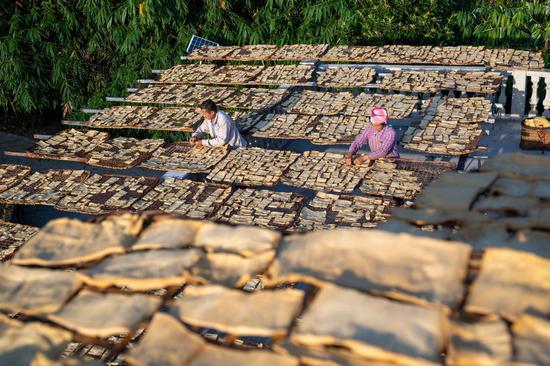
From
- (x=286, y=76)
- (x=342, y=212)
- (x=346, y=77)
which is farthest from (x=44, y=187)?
(x=346, y=77)

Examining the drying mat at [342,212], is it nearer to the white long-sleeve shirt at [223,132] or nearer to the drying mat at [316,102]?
the white long-sleeve shirt at [223,132]

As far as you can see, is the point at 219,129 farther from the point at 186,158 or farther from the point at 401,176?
the point at 401,176

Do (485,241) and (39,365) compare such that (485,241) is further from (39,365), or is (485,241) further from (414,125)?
(414,125)

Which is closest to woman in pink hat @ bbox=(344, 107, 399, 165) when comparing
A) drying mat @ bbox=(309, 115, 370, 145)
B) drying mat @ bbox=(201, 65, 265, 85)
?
drying mat @ bbox=(309, 115, 370, 145)

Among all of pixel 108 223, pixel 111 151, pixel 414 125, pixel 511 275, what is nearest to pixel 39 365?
pixel 108 223


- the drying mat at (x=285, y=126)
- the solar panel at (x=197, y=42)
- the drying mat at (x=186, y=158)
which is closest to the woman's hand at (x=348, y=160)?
the drying mat at (x=285, y=126)

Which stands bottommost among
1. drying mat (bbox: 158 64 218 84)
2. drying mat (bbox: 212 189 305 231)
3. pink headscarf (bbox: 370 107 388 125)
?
drying mat (bbox: 212 189 305 231)

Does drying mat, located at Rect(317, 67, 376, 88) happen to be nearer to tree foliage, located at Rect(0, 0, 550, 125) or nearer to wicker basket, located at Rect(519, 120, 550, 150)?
wicker basket, located at Rect(519, 120, 550, 150)
